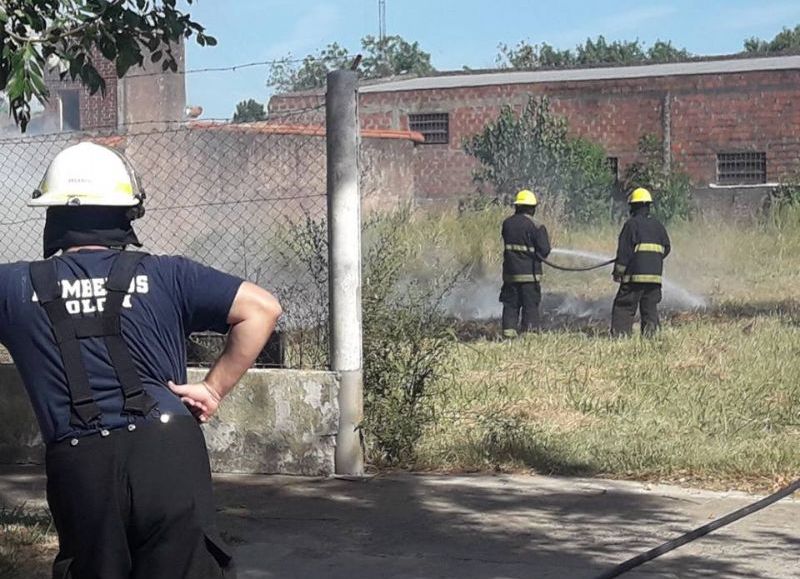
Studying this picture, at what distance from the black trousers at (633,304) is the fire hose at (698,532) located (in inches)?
276

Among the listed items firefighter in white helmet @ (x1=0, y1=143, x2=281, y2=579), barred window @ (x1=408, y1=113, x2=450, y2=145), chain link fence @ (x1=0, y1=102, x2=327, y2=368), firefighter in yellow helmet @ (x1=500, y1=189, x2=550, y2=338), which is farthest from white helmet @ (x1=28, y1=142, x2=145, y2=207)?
barred window @ (x1=408, y1=113, x2=450, y2=145)

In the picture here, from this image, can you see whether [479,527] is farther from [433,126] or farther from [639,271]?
[433,126]

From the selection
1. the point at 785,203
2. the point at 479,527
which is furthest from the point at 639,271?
the point at 785,203

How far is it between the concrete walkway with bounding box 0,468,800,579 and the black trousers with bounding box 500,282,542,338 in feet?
24.6

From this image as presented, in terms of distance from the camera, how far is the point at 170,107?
16.8m

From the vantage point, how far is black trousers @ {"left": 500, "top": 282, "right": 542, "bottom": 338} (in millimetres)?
14898

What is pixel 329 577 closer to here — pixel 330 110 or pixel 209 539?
pixel 209 539

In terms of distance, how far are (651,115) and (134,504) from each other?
94.5 ft

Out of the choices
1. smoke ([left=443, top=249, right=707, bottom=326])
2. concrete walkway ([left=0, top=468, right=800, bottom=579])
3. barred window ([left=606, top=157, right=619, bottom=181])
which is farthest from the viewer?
barred window ([left=606, top=157, right=619, bottom=181])

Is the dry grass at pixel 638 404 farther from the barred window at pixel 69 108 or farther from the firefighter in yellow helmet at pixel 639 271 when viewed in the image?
the barred window at pixel 69 108

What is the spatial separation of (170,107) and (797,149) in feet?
58.1

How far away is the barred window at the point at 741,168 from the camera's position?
30344 mm

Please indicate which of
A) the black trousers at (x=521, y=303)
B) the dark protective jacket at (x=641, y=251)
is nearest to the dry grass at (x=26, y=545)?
the dark protective jacket at (x=641, y=251)

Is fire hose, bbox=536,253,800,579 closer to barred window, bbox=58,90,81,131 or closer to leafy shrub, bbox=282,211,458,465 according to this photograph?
leafy shrub, bbox=282,211,458,465
